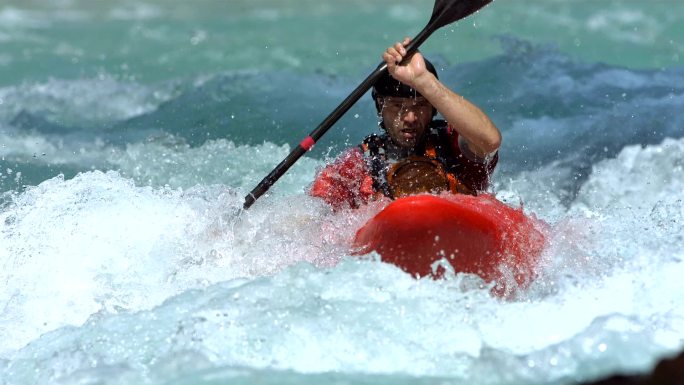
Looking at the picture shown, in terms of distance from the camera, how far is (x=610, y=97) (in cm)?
580

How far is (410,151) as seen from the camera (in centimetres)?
315

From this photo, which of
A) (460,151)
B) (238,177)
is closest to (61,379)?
(460,151)

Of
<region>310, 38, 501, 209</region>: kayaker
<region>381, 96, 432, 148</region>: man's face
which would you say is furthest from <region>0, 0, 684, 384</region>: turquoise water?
<region>381, 96, 432, 148</region>: man's face

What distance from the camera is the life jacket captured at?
307cm

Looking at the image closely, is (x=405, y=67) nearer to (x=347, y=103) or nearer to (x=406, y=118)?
(x=406, y=118)

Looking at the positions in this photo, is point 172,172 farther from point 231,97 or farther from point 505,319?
point 505,319

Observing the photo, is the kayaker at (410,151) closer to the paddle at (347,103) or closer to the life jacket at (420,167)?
the life jacket at (420,167)

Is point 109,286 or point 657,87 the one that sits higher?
point 657,87

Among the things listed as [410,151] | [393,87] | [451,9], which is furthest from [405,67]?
[451,9]

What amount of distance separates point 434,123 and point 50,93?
12.5 ft

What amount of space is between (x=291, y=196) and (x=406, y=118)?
1.72 feet

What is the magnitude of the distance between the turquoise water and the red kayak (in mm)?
56

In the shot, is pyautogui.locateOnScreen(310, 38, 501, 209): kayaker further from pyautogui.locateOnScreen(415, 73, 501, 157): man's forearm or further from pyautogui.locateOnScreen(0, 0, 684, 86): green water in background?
pyautogui.locateOnScreen(0, 0, 684, 86): green water in background

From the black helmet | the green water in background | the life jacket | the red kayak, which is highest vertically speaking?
the green water in background
